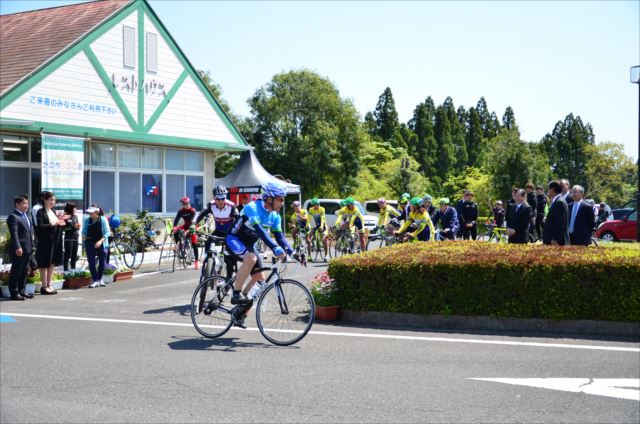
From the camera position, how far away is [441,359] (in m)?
7.89

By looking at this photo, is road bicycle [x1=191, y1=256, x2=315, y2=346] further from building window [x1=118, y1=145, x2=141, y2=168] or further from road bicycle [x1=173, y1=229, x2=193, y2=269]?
building window [x1=118, y1=145, x2=141, y2=168]

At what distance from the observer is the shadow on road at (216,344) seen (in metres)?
8.68

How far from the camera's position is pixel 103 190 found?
2459 centimetres

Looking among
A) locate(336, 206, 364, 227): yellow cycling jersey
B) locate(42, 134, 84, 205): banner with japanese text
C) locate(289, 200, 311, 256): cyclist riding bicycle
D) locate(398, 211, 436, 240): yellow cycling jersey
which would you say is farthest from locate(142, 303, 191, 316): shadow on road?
locate(42, 134, 84, 205): banner with japanese text

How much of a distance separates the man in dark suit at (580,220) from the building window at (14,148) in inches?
668

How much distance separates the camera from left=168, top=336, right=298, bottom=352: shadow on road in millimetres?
8680

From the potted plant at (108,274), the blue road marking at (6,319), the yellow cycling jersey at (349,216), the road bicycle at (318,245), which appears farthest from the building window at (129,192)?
the blue road marking at (6,319)

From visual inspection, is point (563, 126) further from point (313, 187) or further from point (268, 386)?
point (268, 386)

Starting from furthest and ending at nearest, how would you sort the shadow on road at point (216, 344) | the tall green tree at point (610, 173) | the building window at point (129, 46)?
the tall green tree at point (610, 173), the building window at point (129, 46), the shadow on road at point (216, 344)

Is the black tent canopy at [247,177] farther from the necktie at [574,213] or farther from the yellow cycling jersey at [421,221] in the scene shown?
the necktie at [574,213]

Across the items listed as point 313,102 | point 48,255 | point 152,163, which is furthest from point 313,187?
point 48,255

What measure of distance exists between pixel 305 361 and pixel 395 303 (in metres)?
2.92

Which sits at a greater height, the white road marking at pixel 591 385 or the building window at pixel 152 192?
the building window at pixel 152 192

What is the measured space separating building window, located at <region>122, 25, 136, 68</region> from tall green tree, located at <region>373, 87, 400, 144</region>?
4797 cm
